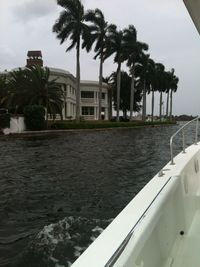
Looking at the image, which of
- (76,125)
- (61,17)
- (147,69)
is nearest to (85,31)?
(61,17)

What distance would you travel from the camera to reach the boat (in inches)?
99.3

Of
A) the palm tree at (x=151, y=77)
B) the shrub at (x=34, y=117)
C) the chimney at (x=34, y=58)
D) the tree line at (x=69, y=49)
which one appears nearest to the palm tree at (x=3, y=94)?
the tree line at (x=69, y=49)

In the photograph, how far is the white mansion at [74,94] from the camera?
68.5m

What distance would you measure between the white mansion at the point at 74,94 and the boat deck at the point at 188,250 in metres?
62.1

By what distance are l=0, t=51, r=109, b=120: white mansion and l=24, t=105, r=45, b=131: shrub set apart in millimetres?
20274

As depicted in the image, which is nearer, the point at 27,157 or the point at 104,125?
the point at 27,157

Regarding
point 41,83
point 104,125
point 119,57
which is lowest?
point 104,125

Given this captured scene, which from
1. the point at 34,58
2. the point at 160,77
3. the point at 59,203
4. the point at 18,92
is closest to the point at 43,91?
the point at 18,92

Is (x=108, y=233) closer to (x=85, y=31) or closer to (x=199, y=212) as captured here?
(x=199, y=212)

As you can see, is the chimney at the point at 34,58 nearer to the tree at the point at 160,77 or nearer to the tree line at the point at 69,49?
the tree line at the point at 69,49

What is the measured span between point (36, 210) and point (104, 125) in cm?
4317

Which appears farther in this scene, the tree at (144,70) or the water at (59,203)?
the tree at (144,70)

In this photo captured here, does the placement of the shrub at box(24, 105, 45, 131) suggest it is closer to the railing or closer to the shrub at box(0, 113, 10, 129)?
the shrub at box(0, 113, 10, 129)

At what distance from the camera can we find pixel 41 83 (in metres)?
48.5
